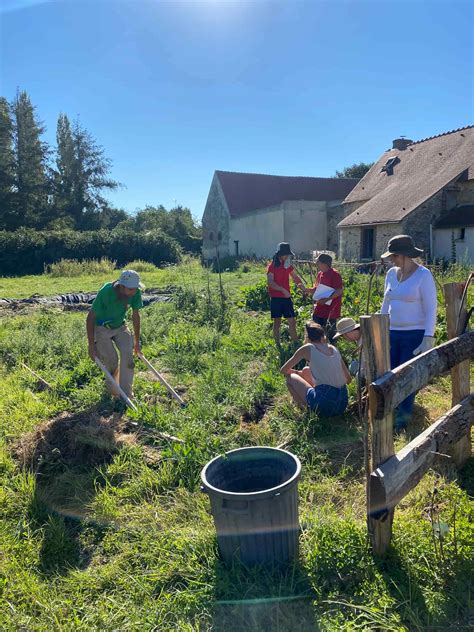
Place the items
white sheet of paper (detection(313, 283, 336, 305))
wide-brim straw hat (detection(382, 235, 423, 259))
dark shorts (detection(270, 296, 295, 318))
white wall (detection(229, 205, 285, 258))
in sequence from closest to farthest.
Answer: wide-brim straw hat (detection(382, 235, 423, 259)) → white sheet of paper (detection(313, 283, 336, 305)) → dark shorts (detection(270, 296, 295, 318)) → white wall (detection(229, 205, 285, 258))

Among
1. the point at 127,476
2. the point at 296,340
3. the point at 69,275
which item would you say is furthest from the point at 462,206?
the point at 127,476

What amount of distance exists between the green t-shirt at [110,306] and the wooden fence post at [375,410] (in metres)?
3.30

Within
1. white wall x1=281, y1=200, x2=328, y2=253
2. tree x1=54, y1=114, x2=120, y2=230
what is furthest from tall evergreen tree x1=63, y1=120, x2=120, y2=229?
white wall x1=281, y1=200, x2=328, y2=253

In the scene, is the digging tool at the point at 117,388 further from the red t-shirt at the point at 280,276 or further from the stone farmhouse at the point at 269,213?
the stone farmhouse at the point at 269,213

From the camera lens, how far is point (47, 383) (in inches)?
235

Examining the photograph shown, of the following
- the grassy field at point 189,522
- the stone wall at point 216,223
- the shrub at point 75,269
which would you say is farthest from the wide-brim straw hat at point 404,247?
the stone wall at point 216,223

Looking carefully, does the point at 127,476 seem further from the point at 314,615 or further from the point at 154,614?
the point at 314,615

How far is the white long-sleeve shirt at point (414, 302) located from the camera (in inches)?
157

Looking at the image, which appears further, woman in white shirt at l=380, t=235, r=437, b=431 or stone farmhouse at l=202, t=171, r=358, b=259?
stone farmhouse at l=202, t=171, r=358, b=259

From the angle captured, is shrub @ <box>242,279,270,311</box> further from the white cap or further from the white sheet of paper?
the white cap

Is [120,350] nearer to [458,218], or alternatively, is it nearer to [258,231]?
[458,218]

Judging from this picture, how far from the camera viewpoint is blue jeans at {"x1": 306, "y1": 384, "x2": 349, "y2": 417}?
169 inches

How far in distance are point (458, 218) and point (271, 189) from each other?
1555 centimetres

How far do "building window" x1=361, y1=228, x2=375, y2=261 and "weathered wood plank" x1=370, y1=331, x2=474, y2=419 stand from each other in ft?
62.5
